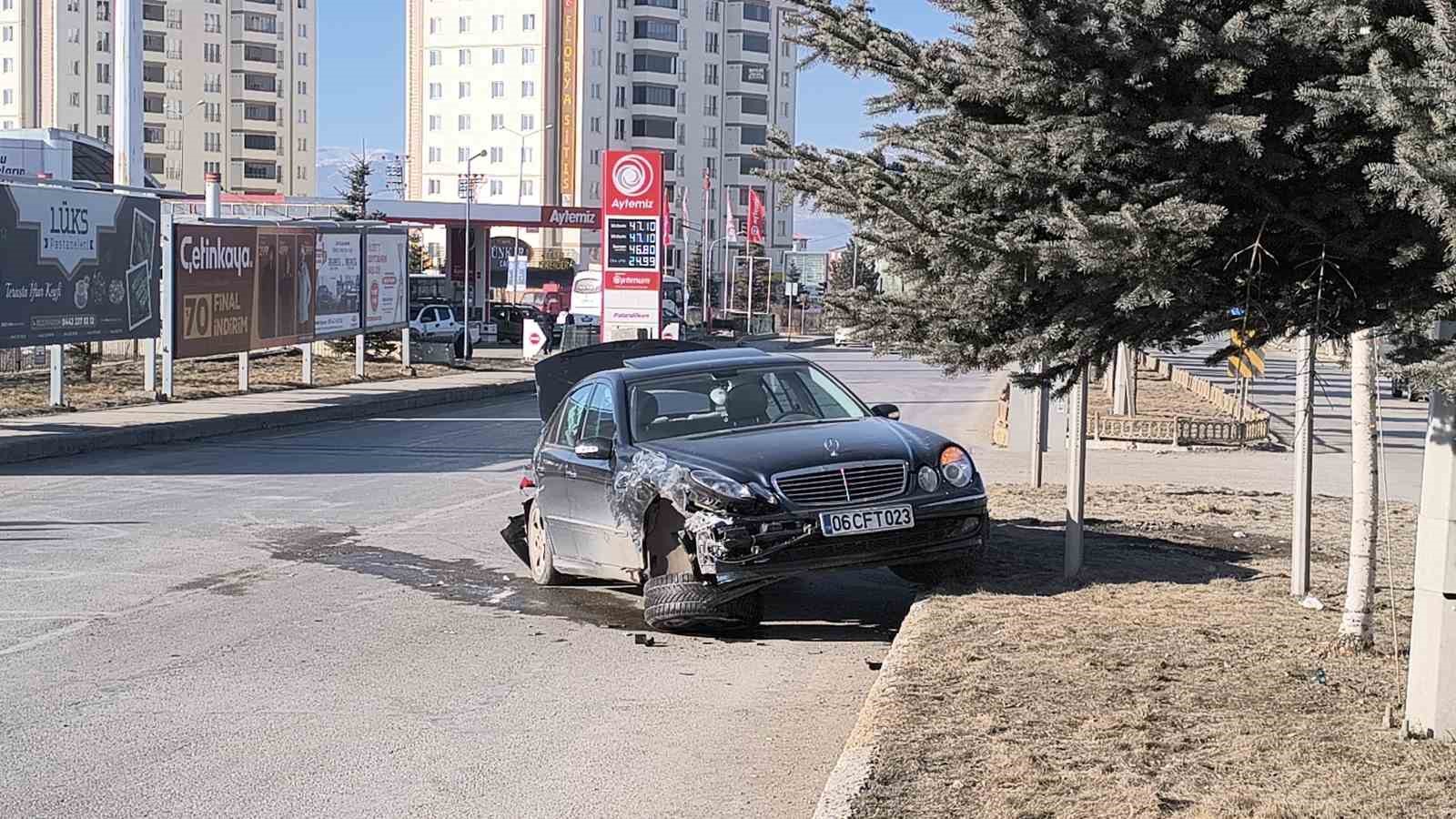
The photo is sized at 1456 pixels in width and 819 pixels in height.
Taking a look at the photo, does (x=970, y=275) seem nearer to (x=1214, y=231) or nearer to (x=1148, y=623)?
(x=1214, y=231)

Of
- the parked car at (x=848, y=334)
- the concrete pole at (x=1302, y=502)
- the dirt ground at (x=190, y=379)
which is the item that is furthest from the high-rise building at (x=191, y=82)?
the parked car at (x=848, y=334)

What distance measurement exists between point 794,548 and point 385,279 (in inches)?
1154

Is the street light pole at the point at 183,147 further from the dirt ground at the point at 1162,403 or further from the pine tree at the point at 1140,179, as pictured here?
the pine tree at the point at 1140,179

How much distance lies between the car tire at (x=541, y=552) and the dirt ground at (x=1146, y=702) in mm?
2788

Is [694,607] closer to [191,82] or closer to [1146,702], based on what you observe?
[1146,702]

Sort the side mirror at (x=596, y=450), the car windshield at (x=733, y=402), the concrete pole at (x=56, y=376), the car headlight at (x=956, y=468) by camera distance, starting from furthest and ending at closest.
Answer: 1. the concrete pole at (x=56, y=376)
2. the car windshield at (x=733, y=402)
3. the side mirror at (x=596, y=450)
4. the car headlight at (x=956, y=468)

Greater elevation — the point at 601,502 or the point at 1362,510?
the point at 1362,510

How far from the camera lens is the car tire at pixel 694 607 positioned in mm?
9028

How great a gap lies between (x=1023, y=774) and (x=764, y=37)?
130m

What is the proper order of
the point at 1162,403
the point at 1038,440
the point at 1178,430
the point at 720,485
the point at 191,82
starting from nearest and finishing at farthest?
the point at 720,485 < the point at 1038,440 < the point at 1178,430 < the point at 1162,403 < the point at 191,82

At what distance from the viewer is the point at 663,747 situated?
270 inches

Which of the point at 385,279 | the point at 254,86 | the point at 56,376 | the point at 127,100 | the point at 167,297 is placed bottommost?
the point at 56,376

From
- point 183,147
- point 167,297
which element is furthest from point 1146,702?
point 183,147

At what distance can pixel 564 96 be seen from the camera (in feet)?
375
